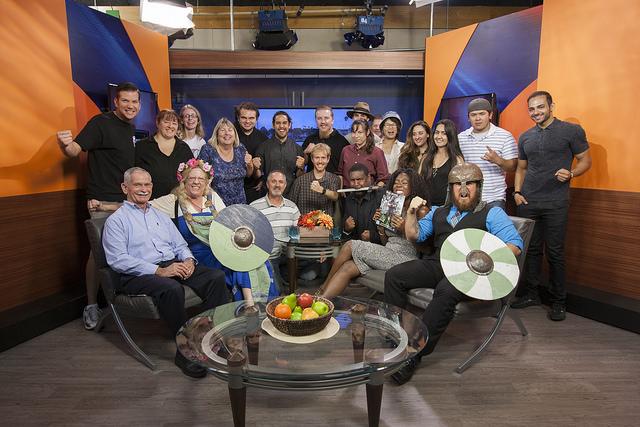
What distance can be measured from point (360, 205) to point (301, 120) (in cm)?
380

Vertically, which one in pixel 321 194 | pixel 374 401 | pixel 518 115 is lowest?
pixel 374 401

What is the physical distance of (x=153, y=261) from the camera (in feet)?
10.2

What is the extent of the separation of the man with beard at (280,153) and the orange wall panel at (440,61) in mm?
2807

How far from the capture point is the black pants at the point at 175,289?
2846 mm

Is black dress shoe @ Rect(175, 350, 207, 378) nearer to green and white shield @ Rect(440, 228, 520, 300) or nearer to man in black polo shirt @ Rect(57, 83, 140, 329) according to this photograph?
man in black polo shirt @ Rect(57, 83, 140, 329)

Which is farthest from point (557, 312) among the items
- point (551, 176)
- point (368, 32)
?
point (368, 32)

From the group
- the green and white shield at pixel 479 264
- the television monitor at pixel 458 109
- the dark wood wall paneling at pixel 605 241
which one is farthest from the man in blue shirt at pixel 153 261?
the television monitor at pixel 458 109

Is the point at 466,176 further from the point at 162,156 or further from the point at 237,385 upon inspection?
the point at 162,156

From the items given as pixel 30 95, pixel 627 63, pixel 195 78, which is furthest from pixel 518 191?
pixel 195 78

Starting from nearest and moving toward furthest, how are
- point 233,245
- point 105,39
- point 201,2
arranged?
1. point 233,245
2. point 105,39
3. point 201,2

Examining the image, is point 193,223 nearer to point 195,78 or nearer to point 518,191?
point 518,191

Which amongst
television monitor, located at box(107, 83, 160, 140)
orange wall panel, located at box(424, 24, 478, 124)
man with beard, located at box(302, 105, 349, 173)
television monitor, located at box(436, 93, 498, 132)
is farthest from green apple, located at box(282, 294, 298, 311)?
orange wall panel, located at box(424, 24, 478, 124)

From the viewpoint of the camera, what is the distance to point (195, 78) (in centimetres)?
771

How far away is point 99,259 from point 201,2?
7.05 metres
